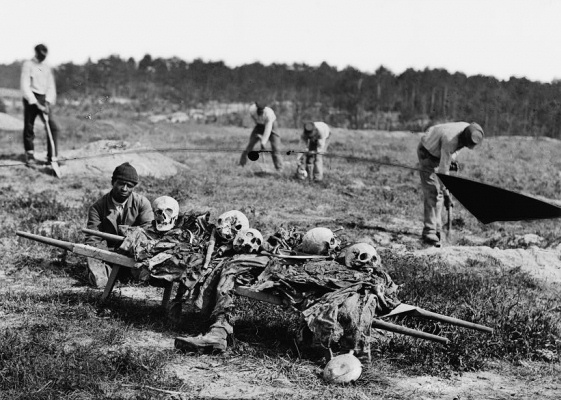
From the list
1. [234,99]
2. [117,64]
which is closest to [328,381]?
[234,99]

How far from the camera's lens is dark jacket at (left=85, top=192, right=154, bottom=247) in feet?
24.6

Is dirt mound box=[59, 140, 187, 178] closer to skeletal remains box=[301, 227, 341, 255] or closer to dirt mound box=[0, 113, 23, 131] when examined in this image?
skeletal remains box=[301, 227, 341, 255]

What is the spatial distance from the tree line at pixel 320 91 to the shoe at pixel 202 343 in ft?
80.0

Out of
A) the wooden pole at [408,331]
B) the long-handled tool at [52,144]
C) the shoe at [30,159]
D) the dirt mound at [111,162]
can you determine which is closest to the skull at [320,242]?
the wooden pole at [408,331]

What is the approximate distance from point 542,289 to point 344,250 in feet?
11.0

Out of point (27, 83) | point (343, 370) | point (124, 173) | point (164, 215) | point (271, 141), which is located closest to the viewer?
point (343, 370)

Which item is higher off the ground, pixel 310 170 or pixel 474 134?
pixel 474 134

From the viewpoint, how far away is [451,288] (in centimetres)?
740

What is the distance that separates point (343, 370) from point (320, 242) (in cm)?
135

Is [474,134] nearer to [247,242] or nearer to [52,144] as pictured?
[247,242]

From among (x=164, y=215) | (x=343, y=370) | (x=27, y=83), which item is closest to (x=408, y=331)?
(x=343, y=370)

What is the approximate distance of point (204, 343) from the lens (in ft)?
18.1

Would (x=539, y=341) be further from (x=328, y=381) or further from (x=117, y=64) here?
(x=117, y=64)

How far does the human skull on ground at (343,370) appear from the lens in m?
5.09
